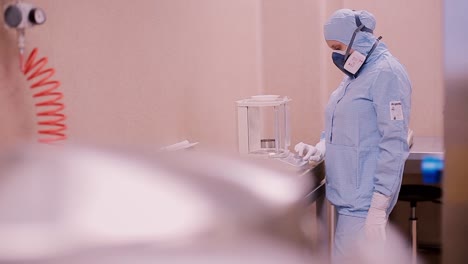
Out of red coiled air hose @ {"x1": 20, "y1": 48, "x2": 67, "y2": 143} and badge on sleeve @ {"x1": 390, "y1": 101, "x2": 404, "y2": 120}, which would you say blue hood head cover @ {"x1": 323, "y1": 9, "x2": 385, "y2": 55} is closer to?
badge on sleeve @ {"x1": 390, "y1": 101, "x2": 404, "y2": 120}

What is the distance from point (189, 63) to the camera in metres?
2.51

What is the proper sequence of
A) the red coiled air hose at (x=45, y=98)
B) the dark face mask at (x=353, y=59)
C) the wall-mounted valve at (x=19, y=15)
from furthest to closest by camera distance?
the dark face mask at (x=353, y=59), the red coiled air hose at (x=45, y=98), the wall-mounted valve at (x=19, y=15)

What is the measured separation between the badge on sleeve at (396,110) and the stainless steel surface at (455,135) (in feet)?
5.45

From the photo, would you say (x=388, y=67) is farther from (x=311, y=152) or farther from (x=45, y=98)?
(x=45, y=98)

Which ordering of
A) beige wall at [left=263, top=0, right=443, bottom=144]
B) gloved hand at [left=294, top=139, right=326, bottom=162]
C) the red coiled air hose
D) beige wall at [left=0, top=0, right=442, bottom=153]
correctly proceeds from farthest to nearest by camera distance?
1. beige wall at [left=263, top=0, right=443, bottom=144]
2. gloved hand at [left=294, top=139, right=326, bottom=162]
3. beige wall at [left=0, top=0, right=442, bottom=153]
4. the red coiled air hose

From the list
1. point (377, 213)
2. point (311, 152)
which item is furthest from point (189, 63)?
point (377, 213)

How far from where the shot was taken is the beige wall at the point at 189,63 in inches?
65.3

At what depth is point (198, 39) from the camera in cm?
261

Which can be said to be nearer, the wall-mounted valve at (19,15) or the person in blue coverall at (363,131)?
the wall-mounted valve at (19,15)

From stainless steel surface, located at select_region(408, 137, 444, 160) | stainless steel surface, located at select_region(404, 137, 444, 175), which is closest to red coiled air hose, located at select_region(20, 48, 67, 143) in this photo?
stainless steel surface, located at select_region(408, 137, 444, 160)

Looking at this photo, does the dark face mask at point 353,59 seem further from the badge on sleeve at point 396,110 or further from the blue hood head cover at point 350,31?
the badge on sleeve at point 396,110

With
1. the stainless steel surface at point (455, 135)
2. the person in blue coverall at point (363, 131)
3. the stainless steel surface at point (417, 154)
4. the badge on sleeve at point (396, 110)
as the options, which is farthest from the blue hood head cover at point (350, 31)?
the stainless steel surface at point (455, 135)

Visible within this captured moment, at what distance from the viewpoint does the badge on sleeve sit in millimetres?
2146

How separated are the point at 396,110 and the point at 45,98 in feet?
3.99
